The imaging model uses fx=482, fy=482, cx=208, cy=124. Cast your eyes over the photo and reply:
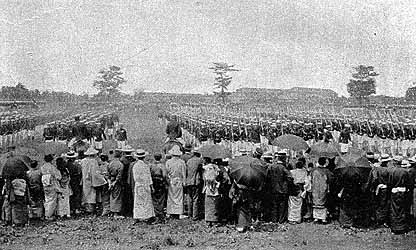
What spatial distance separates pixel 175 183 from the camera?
11211mm

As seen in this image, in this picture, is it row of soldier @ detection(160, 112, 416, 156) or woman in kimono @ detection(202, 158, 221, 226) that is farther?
row of soldier @ detection(160, 112, 416, 156)

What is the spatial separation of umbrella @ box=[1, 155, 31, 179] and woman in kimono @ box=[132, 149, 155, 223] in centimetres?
237

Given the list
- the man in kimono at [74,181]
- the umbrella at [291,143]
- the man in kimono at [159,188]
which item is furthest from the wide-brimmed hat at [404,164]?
the man in kimono at [74,181]

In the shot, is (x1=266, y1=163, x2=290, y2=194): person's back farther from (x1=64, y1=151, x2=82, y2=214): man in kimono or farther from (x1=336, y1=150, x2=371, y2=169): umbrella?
(x1=64, y1=151, x2=82, y2=214): man in kimono

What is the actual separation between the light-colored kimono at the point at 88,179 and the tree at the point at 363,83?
48506 millimetres

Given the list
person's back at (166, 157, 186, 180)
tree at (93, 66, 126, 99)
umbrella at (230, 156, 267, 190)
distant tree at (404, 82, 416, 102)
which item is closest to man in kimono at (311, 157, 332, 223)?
umbrella at (230, 156, 267, 190)

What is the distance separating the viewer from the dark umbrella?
1021 centimetres

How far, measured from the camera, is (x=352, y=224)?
415 inches

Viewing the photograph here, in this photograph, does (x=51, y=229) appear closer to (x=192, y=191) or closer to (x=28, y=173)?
(x=28, y=173)

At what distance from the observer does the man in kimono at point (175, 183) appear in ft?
36.7

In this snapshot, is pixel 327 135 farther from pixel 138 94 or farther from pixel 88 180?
pixel 138 94

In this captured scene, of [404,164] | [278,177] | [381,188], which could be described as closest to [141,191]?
[278,177]

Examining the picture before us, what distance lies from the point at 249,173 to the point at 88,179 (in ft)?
13.2

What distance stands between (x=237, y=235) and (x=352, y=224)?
8.53 feet
